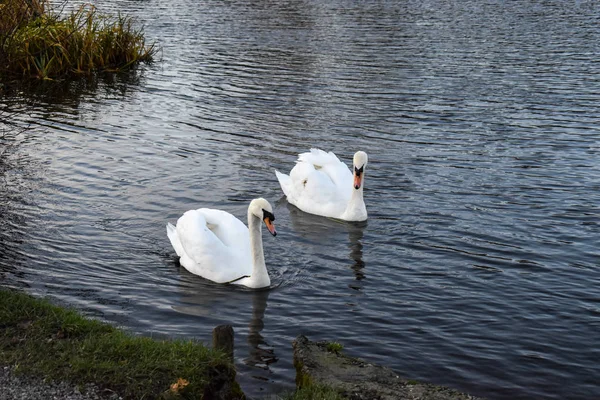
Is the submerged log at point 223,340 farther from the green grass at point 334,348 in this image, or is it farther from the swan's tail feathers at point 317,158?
the swan's tail feathers at point 317,158

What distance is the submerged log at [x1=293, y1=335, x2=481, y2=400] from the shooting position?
23.6ft

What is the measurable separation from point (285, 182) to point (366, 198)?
1.41 metres

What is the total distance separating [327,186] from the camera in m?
14.1

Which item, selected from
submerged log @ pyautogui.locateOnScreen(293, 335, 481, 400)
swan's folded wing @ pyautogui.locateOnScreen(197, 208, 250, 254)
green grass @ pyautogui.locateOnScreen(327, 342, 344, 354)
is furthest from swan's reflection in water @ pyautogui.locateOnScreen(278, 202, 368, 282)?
submerged log @ pyautogui.locateOnScreen(293, 335, 481, 400)

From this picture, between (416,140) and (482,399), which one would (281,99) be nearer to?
(416,140)

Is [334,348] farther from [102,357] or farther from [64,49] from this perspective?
[64,49]

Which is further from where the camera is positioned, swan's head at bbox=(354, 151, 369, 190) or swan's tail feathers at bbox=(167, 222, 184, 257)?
swan's head at bbox=(354, 151, 369, 190)

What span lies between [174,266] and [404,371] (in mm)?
4079

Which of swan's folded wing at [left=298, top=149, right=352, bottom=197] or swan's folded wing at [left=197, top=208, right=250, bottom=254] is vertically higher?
swan's folded wing at [left=298, top=149, right=352, bottom=197]

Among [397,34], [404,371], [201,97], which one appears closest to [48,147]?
[201,97]

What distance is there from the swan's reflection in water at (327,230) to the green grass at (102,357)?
16.2 feet

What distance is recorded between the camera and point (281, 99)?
21.7 meters

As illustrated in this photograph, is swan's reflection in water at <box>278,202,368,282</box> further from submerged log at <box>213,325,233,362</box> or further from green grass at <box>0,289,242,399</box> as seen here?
green grass at <box>0,289,242,399</box>

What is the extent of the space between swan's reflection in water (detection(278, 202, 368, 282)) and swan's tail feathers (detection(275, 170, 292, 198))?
28 cm
